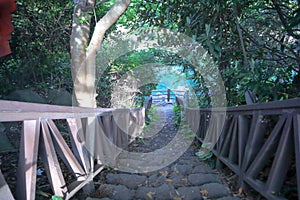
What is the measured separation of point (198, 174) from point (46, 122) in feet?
5.80

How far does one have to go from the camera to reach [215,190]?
207 centimetres

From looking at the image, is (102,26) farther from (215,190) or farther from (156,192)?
(215,190)

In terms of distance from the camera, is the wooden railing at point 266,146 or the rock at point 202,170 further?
the rock at point 202,170

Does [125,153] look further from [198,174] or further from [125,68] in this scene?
[125,68]

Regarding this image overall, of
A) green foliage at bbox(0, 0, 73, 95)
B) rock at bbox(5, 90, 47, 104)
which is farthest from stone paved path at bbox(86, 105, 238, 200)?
green foliage at bbox(0, 0, 73, 95)

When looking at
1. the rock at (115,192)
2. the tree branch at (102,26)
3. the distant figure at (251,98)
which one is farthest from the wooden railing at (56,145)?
the distant figure at (251,98)

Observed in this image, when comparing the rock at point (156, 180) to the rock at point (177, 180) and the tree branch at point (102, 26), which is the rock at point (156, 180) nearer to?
the rock at point (177, 180)

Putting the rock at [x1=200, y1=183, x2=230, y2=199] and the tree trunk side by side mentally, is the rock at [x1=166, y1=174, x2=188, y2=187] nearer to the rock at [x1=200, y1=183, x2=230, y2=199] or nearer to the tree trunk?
the rock at [x1=200, y1=183, x2=230, y2=199]

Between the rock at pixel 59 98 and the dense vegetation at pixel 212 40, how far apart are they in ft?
0.53

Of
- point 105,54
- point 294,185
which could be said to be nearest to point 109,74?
point 105,54

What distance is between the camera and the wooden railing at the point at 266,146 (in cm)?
135

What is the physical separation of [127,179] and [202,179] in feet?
2.54

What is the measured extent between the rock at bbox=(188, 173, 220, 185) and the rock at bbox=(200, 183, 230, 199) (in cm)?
15

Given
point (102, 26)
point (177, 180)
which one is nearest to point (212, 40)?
point (102, 26)
